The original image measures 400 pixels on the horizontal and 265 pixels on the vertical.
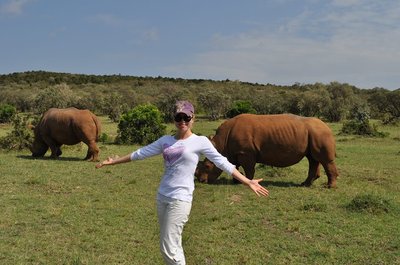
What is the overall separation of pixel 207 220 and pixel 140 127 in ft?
61.3

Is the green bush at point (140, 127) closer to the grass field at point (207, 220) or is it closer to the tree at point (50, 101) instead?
the grass field at point (207, 220)

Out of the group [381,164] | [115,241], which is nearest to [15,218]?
[115,241]

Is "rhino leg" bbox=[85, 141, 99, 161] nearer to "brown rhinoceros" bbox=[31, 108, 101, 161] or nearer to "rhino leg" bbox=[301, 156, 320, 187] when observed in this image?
"brown rhinoceros" bbox=[31, 108, 101, 161]

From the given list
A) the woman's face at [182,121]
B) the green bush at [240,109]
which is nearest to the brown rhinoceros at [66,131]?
the woman's face at [182,121]

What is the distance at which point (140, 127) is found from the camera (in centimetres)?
2759

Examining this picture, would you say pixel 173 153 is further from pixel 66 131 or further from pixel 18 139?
pixel 18 139

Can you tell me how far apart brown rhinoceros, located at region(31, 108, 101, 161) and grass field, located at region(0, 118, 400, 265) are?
3494mm

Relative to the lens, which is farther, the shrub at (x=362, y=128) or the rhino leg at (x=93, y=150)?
the shrub at (x=362, y=128)

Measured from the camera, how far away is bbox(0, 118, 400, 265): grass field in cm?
723

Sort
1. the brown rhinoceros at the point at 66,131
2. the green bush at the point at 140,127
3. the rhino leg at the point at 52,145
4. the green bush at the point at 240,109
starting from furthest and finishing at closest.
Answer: the green bush at the point at 240,109 < the green bush at the point at 140,127 < the rhino leg at the point at 52,145 < the brown rhinoceros at the point at 66,131

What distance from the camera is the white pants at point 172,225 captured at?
4.93 meters

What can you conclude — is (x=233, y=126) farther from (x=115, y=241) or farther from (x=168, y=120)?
(x=168, y=120)

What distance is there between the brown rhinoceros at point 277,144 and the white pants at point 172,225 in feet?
28.1

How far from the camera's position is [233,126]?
13.9 metres
